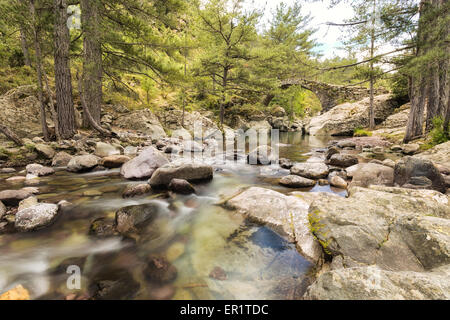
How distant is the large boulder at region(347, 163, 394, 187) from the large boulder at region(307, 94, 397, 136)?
537 inches

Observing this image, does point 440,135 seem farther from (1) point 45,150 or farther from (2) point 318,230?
(1) point 45,150

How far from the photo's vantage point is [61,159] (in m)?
5.06

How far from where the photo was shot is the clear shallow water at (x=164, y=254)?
5.50 feet

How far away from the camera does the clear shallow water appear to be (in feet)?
5.50

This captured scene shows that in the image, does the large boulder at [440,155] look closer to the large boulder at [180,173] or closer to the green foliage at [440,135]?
the green foliage at [440,135]

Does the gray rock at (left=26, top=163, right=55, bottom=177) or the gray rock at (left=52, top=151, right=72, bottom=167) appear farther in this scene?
the gray rock at (left=52, top=151, right=72, bottom=167)

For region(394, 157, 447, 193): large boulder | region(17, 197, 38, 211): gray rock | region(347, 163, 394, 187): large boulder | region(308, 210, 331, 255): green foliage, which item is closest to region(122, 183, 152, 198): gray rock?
region(17, 197, 38, 211): gray rock

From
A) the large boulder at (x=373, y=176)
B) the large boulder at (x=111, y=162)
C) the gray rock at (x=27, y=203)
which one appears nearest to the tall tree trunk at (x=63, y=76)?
the large boulder at (x=111, y=162)

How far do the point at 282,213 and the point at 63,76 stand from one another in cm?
757

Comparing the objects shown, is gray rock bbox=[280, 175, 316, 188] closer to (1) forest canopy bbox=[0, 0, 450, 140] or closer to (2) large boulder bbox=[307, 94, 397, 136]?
(1) forest canopy bbox=[0, 0, 450, 140]

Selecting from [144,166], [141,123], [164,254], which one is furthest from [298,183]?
[141,123]

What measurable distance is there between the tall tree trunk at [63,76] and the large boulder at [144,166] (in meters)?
3.31
